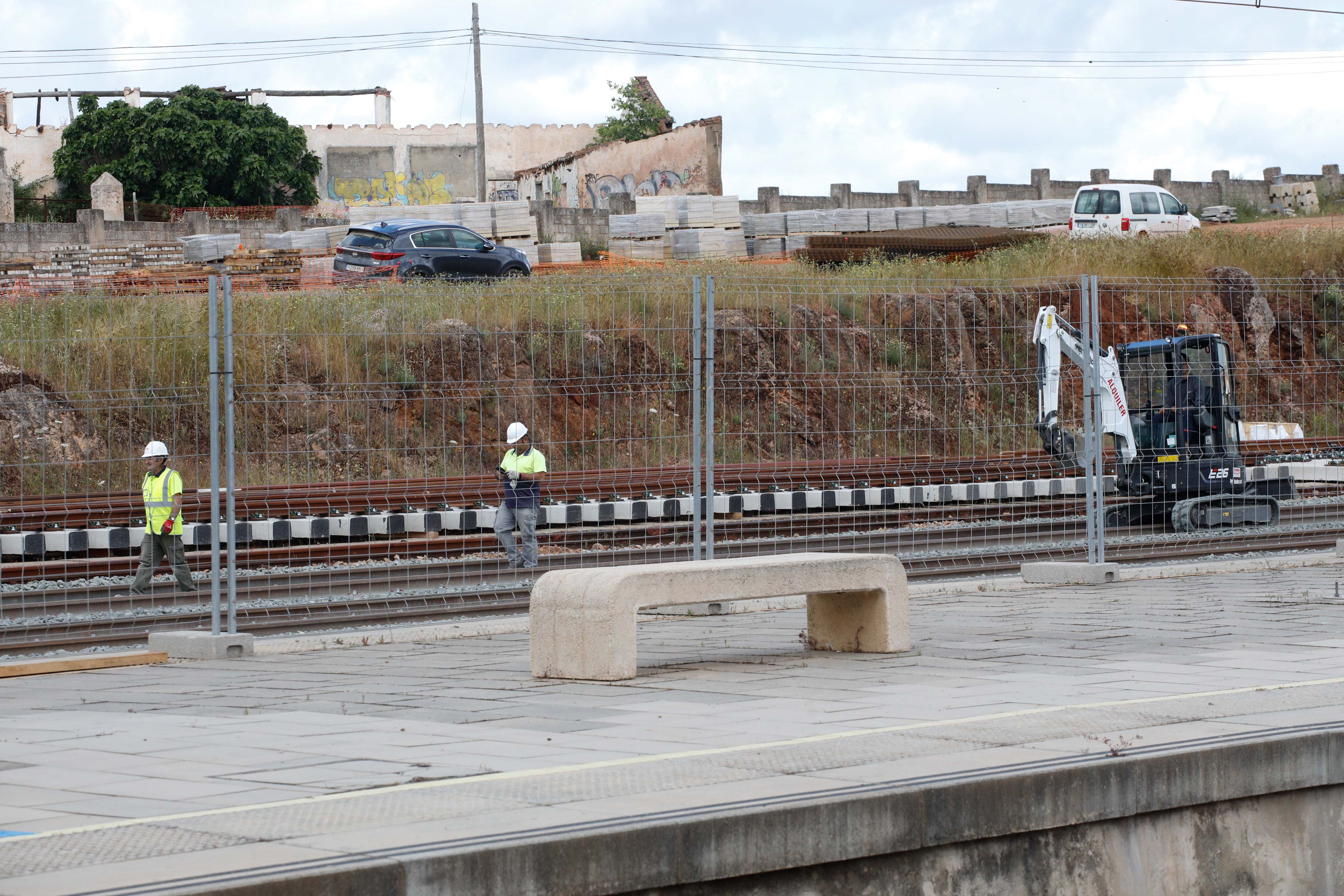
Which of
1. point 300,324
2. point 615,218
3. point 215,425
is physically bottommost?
point 215,425

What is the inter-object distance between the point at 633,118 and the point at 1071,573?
5962cm

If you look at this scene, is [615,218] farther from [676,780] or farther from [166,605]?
[676,780]

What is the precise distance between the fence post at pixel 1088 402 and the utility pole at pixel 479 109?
104 ft

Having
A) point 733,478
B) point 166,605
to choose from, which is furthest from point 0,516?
point 733,478

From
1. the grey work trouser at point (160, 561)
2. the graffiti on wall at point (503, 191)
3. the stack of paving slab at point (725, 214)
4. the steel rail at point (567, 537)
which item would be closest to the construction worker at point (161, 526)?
the grey work trouser at point (160, 561)

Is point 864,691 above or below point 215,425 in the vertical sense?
below

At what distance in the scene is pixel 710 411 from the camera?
37.9 feet

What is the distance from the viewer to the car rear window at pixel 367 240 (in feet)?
101

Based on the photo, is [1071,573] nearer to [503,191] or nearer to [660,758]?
[660,758]

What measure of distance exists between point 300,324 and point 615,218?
25798 millimetres

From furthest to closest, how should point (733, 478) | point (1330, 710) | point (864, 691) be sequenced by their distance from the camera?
point (733, 478)
point (864, 691)
point (1330, 710)

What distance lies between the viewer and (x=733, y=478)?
1750 cm

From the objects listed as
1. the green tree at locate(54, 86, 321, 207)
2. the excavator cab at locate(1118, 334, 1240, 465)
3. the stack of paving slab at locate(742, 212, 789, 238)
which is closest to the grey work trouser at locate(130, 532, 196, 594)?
the excavator cab at locate(1118, 334, 1240, 465)

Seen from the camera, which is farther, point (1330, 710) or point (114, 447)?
point (114, 447)
